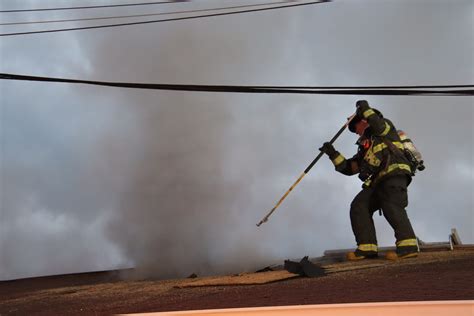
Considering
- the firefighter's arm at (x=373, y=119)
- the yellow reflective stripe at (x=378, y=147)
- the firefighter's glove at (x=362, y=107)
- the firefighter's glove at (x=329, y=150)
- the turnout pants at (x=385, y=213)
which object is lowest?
the turnout pants at (x=385, y=213)

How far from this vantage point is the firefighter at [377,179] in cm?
412

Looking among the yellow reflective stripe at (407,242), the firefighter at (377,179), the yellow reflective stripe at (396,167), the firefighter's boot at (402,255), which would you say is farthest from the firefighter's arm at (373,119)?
the firefighter's boot at (402,255)

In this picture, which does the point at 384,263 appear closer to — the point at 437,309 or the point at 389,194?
the point at 389,194

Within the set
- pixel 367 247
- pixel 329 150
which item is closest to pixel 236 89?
pixel 329 150

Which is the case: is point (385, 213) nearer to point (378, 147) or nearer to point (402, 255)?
point (402, 255)

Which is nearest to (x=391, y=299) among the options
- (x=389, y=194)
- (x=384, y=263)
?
(x=384, y=263)

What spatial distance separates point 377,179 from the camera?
430cm

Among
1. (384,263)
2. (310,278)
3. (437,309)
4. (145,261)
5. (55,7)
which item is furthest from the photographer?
(145,261)

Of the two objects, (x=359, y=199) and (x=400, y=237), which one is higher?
(x=359, y=199)

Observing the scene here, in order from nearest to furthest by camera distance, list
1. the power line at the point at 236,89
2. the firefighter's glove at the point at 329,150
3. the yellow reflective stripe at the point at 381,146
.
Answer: the power line at the point at 236,89, the yellow reflective stripe at the point at 381,146, the firefighter's glove at the point at 329,150

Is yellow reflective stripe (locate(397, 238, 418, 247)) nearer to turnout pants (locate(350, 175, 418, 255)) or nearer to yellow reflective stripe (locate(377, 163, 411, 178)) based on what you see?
turnout pants (locate(350, 175, 418, 255))

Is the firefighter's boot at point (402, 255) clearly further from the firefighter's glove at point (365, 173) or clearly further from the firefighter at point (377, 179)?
the firefighter's glove at point (365, 173)

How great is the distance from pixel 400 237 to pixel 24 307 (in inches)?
107

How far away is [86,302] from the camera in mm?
3295
